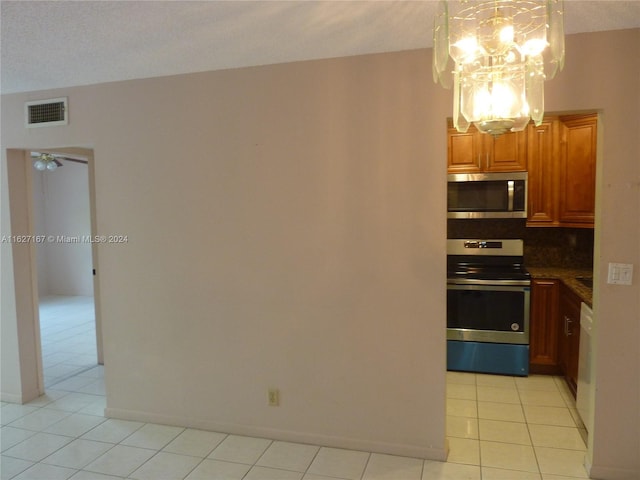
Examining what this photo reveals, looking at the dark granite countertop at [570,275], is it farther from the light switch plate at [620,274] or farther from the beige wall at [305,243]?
the beige wall at [305,243]

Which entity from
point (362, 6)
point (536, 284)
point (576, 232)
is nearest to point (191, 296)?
point (362, 6)

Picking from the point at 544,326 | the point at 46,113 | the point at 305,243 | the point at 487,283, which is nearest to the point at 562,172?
the point at 487,283

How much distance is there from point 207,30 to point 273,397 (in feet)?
7.09

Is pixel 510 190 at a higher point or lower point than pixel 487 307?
higher

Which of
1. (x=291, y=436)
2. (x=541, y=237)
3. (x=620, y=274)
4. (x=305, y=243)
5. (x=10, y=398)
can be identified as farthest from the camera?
(x=541, y=237)

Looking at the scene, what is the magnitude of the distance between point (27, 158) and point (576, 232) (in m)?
4.74

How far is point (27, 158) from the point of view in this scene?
3498 millimetres

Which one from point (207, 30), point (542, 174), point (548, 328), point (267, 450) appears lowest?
point (267, 450)

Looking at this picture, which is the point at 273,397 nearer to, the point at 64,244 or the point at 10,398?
the point at 10,398

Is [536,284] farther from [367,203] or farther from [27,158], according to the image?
[27,158]

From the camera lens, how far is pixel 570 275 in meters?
3.80

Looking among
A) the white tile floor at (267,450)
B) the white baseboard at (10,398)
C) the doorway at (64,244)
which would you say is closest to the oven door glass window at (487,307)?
the white tile floor at (267,450)

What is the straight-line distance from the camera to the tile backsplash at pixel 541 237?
165 inches

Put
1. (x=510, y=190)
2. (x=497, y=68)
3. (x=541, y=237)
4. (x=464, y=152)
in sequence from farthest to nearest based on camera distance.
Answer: (x=541, y=237) → (x=464, y=152) → (x=510, y=190) → (x=497, y=68)
